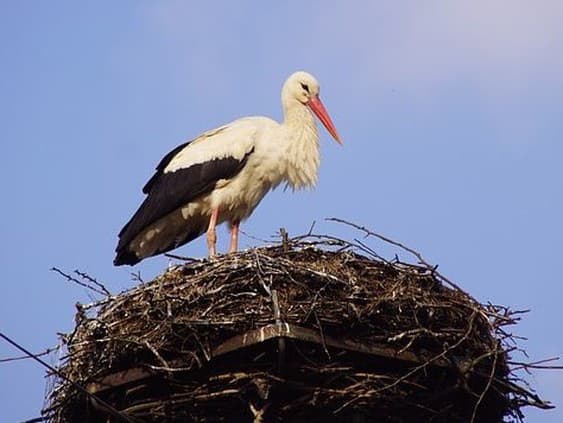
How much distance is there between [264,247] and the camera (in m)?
6.78

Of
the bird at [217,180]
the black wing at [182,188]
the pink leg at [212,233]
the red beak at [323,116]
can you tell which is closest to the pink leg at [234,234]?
the bird at [217,180]

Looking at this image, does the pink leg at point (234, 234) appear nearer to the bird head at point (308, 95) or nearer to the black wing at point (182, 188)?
the black wing at point (182, 188)

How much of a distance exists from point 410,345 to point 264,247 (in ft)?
2.99

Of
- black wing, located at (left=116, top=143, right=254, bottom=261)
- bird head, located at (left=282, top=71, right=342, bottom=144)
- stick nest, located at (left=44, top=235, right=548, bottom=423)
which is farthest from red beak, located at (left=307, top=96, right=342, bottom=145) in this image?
stick nest, located at (left=44, top=235, right=548, bottom=423)

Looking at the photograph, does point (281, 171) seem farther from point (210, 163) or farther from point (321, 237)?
point (321, 237)

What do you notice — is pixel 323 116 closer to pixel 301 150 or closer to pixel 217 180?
pixel 301 150

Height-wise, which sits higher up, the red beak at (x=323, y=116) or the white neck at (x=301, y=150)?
the red beak at (x=323, y=116)

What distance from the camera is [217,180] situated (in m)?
8.62

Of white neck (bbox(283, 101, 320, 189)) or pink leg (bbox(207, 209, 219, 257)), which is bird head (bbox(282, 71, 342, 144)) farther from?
pink leg (bbox(207, 209, 219, 257))

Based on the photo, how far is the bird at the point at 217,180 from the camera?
862cm

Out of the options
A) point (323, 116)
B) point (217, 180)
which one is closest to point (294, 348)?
point (217, 180)

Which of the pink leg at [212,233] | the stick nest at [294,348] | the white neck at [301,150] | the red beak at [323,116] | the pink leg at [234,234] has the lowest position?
the stick nest at [294,348]

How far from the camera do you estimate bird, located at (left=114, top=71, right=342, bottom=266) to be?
862 cm

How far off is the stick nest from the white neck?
1.96 metres
